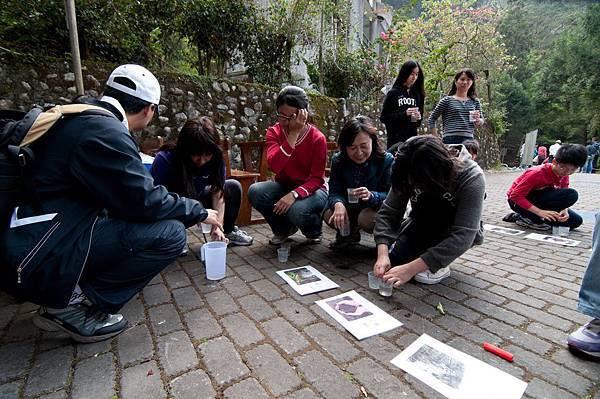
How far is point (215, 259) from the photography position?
224 cm

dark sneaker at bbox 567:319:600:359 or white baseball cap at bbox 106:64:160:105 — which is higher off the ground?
white baseball cap at bbox 106:64:160:105

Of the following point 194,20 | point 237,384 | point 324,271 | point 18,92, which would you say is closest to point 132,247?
point 237,384

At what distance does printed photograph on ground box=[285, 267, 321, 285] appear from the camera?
90.3 inches

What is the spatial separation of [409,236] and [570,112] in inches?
1207

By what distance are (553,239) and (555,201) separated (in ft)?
1.69

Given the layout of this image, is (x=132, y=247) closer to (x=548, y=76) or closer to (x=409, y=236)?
(x=409, y=236)

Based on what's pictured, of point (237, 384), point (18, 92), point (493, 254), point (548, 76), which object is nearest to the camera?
point (237, 384)

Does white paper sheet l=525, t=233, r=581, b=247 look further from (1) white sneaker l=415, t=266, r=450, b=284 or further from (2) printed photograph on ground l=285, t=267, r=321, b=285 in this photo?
(2) printed photograph on ground l=285, t=267, r=321, b=285

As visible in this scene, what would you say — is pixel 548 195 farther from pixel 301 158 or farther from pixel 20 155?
pixel 20 155

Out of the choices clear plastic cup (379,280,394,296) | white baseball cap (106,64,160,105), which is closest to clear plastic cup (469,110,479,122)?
clear plastic cup (379,280,394,296)

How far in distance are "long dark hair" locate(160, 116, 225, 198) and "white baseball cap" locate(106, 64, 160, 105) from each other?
60 cm

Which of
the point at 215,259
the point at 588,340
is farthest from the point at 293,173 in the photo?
the point at 588,340

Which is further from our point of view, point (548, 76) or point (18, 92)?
point (548, 76)

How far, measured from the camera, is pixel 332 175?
9.25 feet
